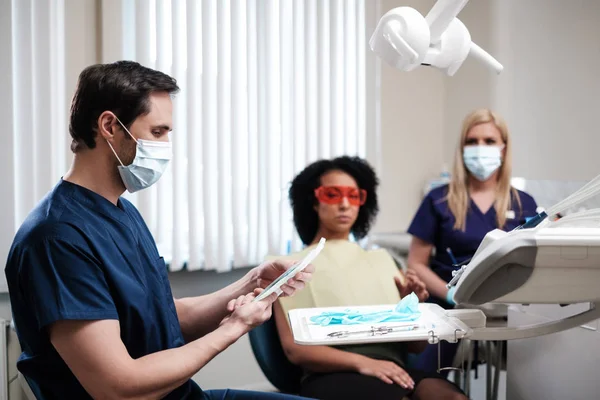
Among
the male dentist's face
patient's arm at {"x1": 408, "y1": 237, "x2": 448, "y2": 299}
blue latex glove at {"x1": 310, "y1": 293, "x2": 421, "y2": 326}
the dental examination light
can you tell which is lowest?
patient's arm at {"x1": 408, "y1": 237, "x2": 448, "y2": 299}


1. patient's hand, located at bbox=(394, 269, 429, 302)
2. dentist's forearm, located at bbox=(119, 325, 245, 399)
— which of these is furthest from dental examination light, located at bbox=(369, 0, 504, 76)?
patient's hand, located at bbox=(394, 269, 429, 302)

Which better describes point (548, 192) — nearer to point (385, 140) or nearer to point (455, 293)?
point (385, 140)

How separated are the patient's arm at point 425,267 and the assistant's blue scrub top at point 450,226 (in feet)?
0.11

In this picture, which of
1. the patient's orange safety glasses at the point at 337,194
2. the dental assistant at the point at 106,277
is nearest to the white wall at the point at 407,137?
the patient's orange safety glasses at the point at 337,194

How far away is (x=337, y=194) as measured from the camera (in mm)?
2258

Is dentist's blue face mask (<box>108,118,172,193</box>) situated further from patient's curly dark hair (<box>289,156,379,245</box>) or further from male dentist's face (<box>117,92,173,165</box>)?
patient's curly dark hair (<box>289,156,379,245</box>)

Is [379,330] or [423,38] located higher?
[423,38]

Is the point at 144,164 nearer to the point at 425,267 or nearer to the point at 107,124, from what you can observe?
the point at 107,124

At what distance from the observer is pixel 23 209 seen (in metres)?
2.56

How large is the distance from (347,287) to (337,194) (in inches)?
13.5

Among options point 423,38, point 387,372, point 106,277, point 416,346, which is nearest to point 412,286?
point 416,346

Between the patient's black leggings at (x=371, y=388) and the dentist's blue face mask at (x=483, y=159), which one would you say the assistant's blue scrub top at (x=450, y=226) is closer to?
the dentist's blue face mask at (x=483, y=159)

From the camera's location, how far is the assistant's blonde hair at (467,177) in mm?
2604

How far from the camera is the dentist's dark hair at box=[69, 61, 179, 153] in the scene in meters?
1.33
